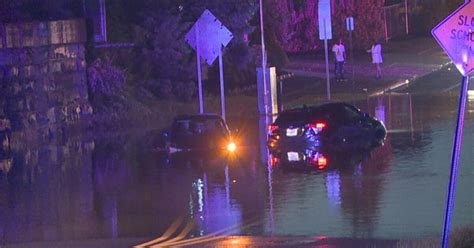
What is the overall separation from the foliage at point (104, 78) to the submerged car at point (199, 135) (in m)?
8.98

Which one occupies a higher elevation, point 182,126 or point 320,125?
point 182,126

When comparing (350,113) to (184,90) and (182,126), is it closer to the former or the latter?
(182,126)

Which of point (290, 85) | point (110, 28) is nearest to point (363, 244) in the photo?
point (110, 28)

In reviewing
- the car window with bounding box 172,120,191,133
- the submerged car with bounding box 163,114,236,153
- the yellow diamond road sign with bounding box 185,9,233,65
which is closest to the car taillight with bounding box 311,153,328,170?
the submerged car with bounding box 163,114,236,153

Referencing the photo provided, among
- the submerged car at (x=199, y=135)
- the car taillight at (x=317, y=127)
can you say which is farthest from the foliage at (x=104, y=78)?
the car taillight at (x=317, y=127)

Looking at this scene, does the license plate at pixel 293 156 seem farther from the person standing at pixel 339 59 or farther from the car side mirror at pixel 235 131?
the person standing at pixel 339 59

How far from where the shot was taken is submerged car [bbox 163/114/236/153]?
2456 centimetres

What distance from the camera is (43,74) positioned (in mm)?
29875

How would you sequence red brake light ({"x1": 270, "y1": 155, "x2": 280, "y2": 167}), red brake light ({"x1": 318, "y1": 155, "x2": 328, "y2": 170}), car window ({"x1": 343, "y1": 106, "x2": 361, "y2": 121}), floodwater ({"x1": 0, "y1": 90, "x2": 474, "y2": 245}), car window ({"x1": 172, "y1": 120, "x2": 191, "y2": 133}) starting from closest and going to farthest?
floodwater ({"x1": 0, "y1": 90, "x2": 474, "y2": 245}) → red brake light ({"x1": 318, "y1": 155, "x2": 328, "y2": 170}) → red brake light ({"x1": 270, "y1": 155, "x2": 280, "y2": 167}) → car window ({"x1": 172, "y1": 120, "x2": 191, "y2": 133}) → car window ({"x1": 343, "y1": 106, "x2": 361, "y2": 121})

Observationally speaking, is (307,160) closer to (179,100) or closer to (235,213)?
(235,213)

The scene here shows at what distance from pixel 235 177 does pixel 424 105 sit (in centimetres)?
1772

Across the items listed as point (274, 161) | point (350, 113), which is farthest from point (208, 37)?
point (274, 161)

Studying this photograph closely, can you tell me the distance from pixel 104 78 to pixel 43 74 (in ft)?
13.0

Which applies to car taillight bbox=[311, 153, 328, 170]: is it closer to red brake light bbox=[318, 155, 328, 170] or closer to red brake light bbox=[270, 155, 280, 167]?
red brake light bbox=[318, 155, 328, 170]
